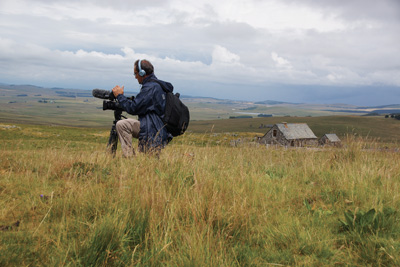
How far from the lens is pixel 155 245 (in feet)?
8.37

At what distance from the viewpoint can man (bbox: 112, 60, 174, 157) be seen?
645 centimetres

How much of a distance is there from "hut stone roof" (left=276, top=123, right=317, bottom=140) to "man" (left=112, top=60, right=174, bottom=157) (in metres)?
56.3

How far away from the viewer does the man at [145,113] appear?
21.2 ft

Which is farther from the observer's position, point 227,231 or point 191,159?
point 191,159

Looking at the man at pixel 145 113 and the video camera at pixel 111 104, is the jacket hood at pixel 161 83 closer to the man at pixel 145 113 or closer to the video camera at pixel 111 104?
the man at pixel 145 113

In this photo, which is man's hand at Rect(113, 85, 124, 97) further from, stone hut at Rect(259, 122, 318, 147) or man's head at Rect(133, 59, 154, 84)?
stone hut at Rect(259, 122, 318, 147)

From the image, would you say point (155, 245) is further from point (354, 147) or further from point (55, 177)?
point (354, 147)

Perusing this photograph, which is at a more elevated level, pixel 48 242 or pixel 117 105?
pixel 117 105

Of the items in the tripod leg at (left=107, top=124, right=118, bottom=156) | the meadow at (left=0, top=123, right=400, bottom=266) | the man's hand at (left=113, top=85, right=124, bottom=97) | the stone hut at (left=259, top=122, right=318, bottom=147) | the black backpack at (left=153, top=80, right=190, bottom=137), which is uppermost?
the man's hand at (left=113, top=85, right=124, bottom=97)

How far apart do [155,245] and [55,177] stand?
3518 mm

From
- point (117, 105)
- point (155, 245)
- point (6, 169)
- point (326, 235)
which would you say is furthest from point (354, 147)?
point (6, 169)

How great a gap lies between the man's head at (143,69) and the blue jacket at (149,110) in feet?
1.03

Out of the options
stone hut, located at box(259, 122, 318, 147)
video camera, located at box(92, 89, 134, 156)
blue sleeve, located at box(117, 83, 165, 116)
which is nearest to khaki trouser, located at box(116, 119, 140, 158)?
video camera, located at box(92, 89, 134, 156)

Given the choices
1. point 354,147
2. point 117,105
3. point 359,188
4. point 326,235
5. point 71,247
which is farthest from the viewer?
point 354,147
